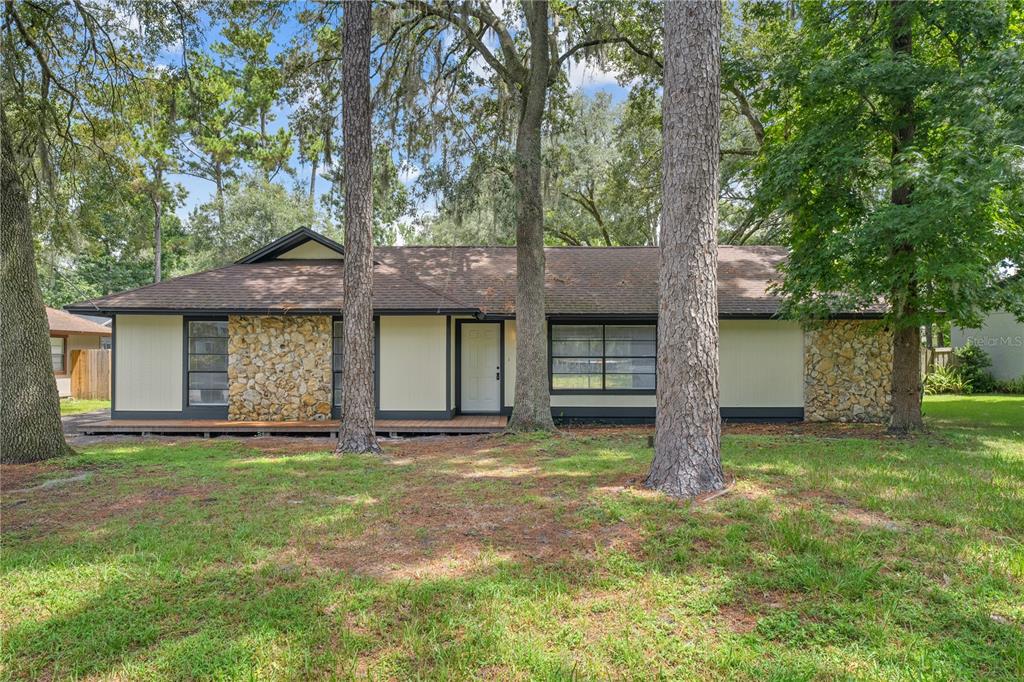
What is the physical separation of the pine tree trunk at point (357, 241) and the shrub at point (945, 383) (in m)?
18.2

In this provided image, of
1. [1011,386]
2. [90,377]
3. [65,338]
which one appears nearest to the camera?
[1011,386]

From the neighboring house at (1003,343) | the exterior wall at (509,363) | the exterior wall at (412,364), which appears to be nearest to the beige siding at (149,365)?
the exterior wall at (412,364)

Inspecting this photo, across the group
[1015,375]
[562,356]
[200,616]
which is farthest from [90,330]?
[1015,375]

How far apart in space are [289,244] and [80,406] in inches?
337

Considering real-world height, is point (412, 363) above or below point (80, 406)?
above

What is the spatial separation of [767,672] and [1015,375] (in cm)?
2037

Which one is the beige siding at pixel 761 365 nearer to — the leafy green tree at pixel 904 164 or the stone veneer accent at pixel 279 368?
the leafy green tree at pixel 904 164

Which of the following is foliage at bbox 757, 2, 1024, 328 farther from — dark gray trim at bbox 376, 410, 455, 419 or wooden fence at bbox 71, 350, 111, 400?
wooden fence at bbox 71, 350, 111, 400

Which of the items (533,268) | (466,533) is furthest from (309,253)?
(466,533)

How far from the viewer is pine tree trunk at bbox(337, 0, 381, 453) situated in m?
7.61

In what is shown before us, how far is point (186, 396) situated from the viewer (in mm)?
10930

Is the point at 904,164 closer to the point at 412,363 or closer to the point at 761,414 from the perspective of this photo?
the point at 761,414

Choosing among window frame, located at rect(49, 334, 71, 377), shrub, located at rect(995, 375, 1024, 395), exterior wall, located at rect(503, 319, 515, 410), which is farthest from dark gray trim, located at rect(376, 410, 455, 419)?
shrub, located at rect(995, 375, 1024, 395)

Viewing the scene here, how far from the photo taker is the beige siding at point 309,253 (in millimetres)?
12625
